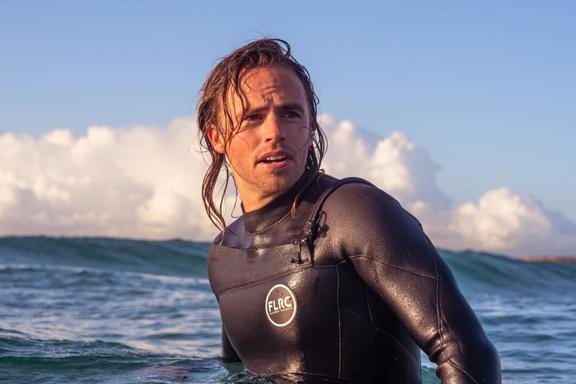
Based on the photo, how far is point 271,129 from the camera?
3377mm

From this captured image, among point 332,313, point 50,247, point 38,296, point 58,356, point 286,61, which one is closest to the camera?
point 332,313

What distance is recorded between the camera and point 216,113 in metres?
3.65

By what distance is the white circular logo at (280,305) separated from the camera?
337cm

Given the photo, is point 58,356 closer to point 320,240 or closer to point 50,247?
point 320,240

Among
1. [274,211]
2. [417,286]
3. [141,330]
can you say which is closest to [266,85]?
[274,211]

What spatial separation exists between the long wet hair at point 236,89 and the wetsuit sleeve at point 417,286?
0.55 metres

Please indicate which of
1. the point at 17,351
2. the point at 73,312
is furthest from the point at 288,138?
the point at 73,312

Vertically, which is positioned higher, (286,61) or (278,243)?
(286,61)

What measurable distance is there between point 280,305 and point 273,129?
72cm

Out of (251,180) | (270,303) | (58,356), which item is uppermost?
(251,180)

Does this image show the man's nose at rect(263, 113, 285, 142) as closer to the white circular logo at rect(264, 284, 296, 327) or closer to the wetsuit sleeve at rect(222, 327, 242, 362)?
the white circular logo at rect(264, 284, 296, 327)

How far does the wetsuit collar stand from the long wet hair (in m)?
0.13

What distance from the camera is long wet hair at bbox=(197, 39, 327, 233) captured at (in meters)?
3.49

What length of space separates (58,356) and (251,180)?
A: 111 inches
